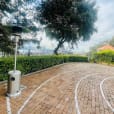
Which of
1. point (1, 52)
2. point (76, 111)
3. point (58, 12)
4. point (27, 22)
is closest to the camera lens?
point (76, 111)

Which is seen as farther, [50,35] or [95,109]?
[50,35]

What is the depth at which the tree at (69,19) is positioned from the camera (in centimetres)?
1925

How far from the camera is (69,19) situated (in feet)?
72.3

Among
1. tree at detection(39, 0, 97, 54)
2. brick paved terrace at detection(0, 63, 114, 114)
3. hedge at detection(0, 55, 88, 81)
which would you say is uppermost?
tree at detection(39, 0, 97, 54)

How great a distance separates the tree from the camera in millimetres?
19245

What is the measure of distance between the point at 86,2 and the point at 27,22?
12621 millimetres

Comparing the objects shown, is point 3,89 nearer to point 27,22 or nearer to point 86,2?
point 27,22

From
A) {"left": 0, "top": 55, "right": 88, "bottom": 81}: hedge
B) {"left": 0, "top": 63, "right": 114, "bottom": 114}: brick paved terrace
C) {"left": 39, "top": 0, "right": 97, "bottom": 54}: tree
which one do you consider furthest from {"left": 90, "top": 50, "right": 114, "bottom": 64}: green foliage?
{"left": 0, "top": 63, "right": 114, "bottom": 114}: brick paved terrace

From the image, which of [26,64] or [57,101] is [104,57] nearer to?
[26,64]

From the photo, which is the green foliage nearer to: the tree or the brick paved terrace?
the tree

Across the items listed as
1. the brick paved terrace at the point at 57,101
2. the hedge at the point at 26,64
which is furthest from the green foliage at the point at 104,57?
the brick paved terrace at the point at 57,101

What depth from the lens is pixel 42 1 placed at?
16.8 metres

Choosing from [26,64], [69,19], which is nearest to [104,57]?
[69,19]

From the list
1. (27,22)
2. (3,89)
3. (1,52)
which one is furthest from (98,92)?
(27,22)
